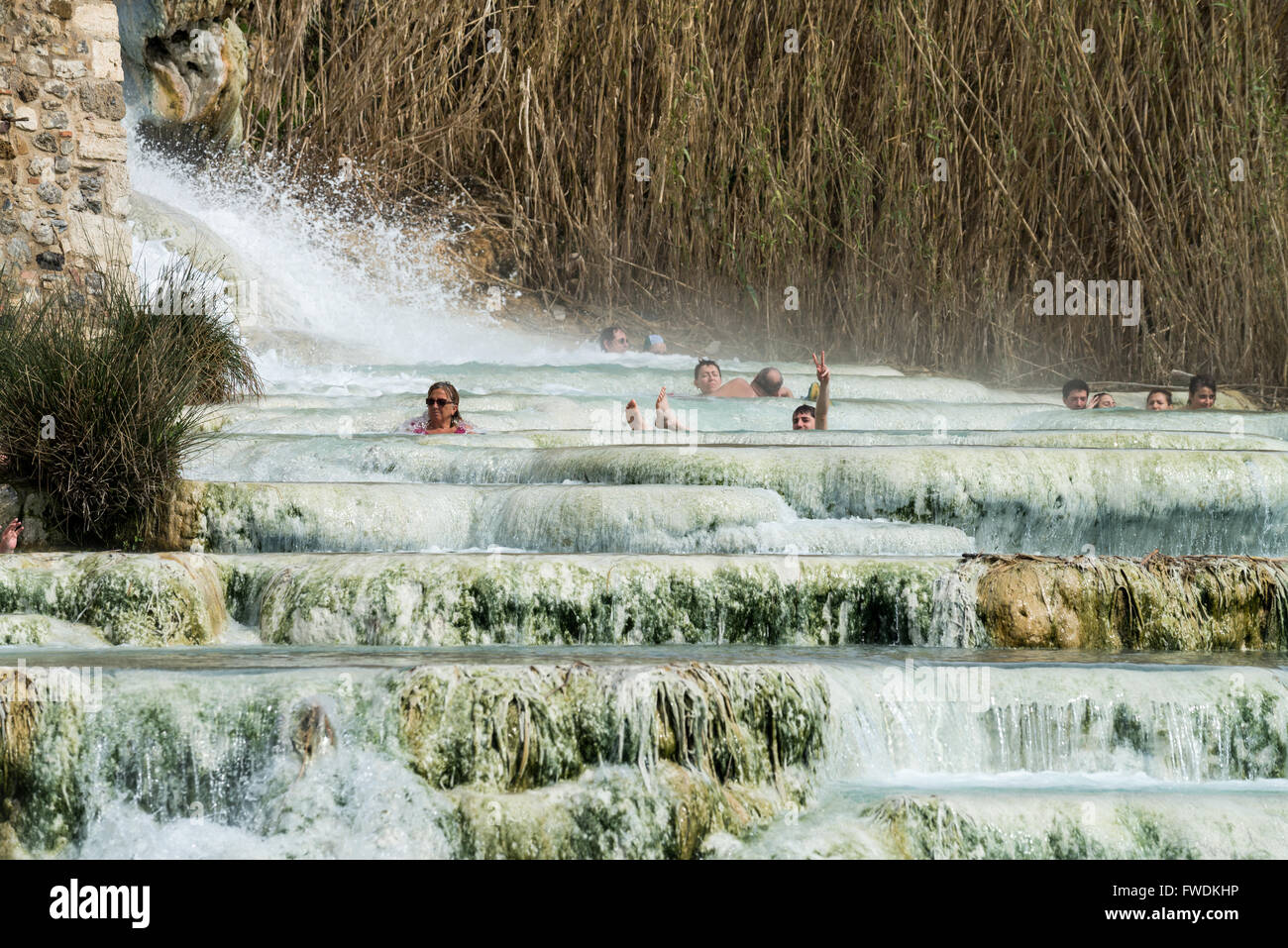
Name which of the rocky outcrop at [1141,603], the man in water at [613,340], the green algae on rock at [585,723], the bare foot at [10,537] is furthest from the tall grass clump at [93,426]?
the man in water at [613,340]

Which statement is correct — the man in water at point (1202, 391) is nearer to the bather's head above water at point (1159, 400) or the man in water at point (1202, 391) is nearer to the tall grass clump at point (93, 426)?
the bather's head above water at point (1159, 400)

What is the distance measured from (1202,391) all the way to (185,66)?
7.31 meters

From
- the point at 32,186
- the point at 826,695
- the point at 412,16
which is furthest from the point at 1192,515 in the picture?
the point at 412,16

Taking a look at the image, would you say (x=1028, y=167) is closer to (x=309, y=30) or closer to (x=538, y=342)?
(x=538, y=342)

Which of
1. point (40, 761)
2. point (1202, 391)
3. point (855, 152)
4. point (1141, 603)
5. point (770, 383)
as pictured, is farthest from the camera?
point (855, 152)

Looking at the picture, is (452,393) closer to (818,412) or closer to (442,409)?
(442,409)

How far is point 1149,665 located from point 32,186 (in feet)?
19.1

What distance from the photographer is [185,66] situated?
427 inches

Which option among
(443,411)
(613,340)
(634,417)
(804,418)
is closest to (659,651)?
(443,411)

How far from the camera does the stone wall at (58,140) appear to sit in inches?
285

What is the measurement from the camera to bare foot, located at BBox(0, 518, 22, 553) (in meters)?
4.74

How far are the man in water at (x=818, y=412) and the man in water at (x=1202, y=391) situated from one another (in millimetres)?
2165

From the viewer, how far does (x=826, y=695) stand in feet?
11.6
